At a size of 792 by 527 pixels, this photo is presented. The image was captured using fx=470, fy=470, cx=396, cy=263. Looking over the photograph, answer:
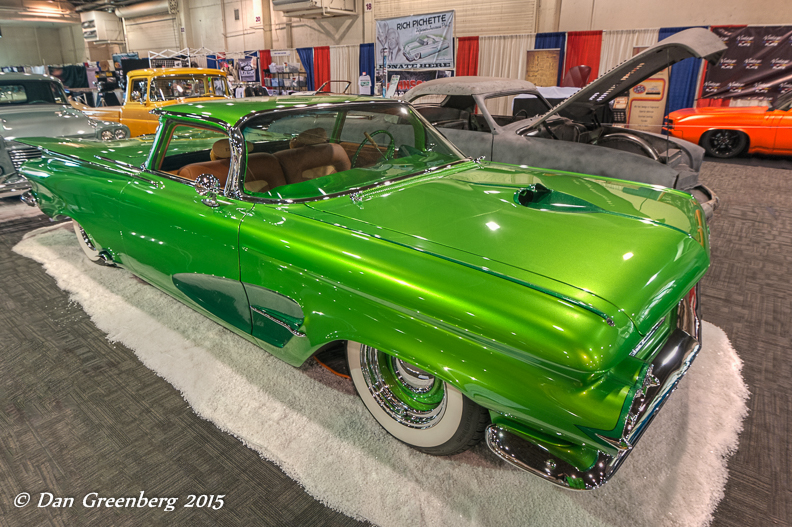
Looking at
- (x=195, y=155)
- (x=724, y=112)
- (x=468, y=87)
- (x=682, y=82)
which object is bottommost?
(x=195, y=155)

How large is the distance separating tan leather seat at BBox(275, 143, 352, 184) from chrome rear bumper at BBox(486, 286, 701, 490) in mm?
1527

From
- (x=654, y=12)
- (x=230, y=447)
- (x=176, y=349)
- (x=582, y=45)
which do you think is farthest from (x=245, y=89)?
(x=230, y=447)

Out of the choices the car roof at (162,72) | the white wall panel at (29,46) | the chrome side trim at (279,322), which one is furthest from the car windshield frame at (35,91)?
the white wall panel at (29,46)

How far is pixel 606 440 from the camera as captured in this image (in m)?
1.25

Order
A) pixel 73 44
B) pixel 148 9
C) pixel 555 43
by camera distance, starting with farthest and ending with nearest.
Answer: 1. pixel 73 44
2. pixel 148 9
3. pixel 555 43

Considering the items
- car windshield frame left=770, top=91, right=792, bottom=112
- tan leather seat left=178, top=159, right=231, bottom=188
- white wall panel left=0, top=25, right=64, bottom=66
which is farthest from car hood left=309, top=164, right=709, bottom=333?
white wall panel left=0, top=25, right=64, bottom=66

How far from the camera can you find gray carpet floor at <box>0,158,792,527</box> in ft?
5.57

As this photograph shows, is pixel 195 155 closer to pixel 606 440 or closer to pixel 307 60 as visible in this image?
pixel 606 440

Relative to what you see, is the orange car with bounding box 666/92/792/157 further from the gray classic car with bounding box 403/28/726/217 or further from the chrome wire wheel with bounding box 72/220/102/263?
the chrome wire wheel with bounding box 72/220/102/263

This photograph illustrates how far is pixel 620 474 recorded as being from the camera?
5.98ft

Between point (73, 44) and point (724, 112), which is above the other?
point (73, 44)

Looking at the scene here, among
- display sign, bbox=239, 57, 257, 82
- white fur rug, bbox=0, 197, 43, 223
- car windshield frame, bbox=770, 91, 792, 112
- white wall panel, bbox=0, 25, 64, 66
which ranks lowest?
white fur rug, bbox=0, 197, 43, 223

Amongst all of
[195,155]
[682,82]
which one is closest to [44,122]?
[195,155]

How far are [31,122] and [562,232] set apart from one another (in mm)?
6242
